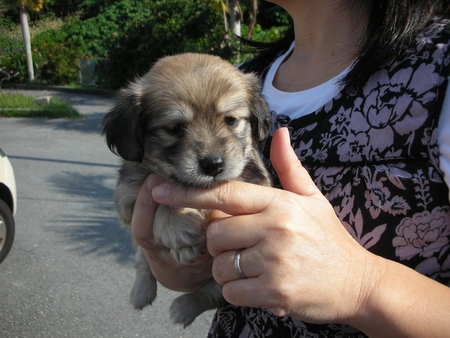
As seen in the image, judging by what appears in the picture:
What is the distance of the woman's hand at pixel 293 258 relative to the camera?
1104 mm

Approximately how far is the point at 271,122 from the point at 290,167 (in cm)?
67

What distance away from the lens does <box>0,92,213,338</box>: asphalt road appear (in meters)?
3.91

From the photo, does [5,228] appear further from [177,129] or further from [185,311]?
[177,129]

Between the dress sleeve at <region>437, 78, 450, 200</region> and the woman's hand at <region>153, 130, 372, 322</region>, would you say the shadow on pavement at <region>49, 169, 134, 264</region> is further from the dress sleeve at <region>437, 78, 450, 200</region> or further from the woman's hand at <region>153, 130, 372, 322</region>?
the dress sleeve at <region>437, 78, 450, 200</region>

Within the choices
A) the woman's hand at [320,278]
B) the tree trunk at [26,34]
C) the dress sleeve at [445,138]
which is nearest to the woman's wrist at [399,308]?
the woman's hand at [320,278]

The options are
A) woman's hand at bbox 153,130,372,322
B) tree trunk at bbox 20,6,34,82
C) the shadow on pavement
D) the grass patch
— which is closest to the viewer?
woman's hand at bbox 153,130,372,322

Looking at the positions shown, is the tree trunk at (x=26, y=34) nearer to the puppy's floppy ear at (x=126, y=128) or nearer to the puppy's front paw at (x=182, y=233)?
the puppy's floppy ear at (x=126, y=128)

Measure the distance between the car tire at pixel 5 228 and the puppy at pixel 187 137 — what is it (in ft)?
10.8

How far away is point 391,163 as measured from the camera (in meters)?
1.36

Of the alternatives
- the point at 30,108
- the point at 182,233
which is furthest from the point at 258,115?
the point at 30,108

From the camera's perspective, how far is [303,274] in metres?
1.10

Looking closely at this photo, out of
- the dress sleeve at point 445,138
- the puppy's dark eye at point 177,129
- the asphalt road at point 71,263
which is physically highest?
the dress sleeve at point 445,138

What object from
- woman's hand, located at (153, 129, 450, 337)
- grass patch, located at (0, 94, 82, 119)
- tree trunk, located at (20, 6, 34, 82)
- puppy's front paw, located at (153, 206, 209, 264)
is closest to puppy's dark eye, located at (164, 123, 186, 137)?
puppy's front paw, located at (153, 206, 209, 264)

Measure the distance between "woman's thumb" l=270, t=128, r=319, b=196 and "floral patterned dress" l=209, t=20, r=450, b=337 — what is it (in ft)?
0.74
